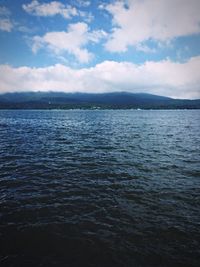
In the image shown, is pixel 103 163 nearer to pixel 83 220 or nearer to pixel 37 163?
pixel 37 163

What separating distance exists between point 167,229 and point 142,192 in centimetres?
435

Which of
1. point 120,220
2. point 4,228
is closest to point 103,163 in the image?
point 120,220

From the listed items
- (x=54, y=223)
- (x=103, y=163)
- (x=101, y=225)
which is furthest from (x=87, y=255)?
(x=103, y=163)

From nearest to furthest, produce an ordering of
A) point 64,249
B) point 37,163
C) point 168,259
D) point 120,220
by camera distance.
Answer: point 168,259 → point 64,249 → point 120,220 → point 37,163

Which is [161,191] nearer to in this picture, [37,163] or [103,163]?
[103,163]

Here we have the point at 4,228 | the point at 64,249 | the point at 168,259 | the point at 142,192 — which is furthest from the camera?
the point at 142,192

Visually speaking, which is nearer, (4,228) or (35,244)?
(35,244)

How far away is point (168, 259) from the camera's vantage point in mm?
8258

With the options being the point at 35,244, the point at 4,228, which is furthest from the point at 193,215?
the point at 4,228

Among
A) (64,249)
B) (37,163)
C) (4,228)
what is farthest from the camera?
(37,163)

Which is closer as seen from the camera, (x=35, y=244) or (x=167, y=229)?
(x=35, y=244)

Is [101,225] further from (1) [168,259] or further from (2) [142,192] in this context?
(2) [142,192]

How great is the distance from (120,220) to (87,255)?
303 cm

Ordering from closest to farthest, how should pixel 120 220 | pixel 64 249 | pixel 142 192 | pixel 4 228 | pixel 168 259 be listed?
pixel 168 259, pixel 64 249, pixel 4 228, pixel 120 220, pixel 142 192
